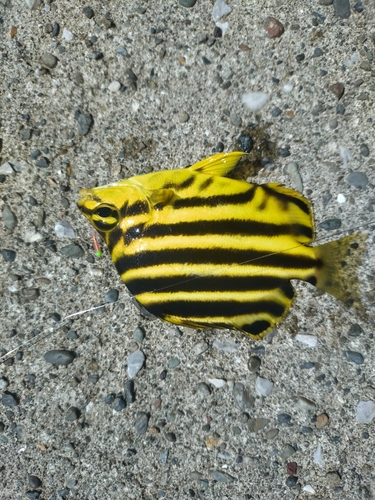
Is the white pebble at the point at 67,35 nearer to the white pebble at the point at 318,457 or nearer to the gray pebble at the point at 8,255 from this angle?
the gray pebble at the point at 8,255

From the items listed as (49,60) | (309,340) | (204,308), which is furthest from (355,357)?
(49,60)

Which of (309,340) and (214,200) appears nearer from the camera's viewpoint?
(214,200)

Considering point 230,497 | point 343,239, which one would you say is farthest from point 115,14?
point 230,497

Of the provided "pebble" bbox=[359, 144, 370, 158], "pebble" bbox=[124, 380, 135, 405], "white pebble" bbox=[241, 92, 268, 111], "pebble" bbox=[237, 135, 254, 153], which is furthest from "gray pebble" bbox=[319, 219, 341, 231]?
"pebble" bbox=[124, 380, 135, 405]

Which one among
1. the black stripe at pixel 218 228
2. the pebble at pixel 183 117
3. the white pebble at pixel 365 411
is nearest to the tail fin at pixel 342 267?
the black stripe at pixel 218 228

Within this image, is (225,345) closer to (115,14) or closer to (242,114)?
(242,114)

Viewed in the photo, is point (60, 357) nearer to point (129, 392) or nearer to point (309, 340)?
point (129, 392)
